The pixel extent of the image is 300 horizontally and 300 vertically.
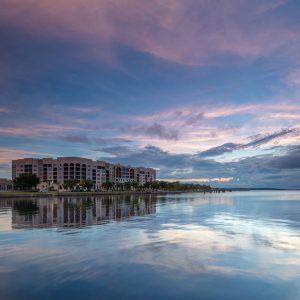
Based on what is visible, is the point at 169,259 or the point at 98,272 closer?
the point at 98,272

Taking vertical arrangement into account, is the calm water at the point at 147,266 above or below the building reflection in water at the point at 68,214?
above

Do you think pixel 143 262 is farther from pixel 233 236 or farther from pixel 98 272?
pixel 233 236

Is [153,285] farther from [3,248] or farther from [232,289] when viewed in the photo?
[3,248]

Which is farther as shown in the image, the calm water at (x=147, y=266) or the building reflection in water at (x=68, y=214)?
the building reflection in water at (x=68, y=214)

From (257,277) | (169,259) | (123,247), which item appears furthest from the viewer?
(123,247)

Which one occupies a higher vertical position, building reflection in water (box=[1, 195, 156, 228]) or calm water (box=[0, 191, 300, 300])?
calm water (box=[0, 191, 300, 300])

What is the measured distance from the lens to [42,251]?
22.5 metres

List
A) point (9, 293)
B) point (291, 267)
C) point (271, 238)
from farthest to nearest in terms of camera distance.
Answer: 1. point (271, 238)
2. point (291, 267)
3. point (9, 293)

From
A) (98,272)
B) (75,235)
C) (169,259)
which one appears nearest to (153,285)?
(98,272)

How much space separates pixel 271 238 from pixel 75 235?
1771 cm

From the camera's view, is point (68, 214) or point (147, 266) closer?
point (147, 266)

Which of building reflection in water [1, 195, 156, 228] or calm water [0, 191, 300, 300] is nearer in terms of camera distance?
calm water [0, 191, 300, 300]

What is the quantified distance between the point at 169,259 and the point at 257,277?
562 centimetres

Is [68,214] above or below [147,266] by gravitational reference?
below
